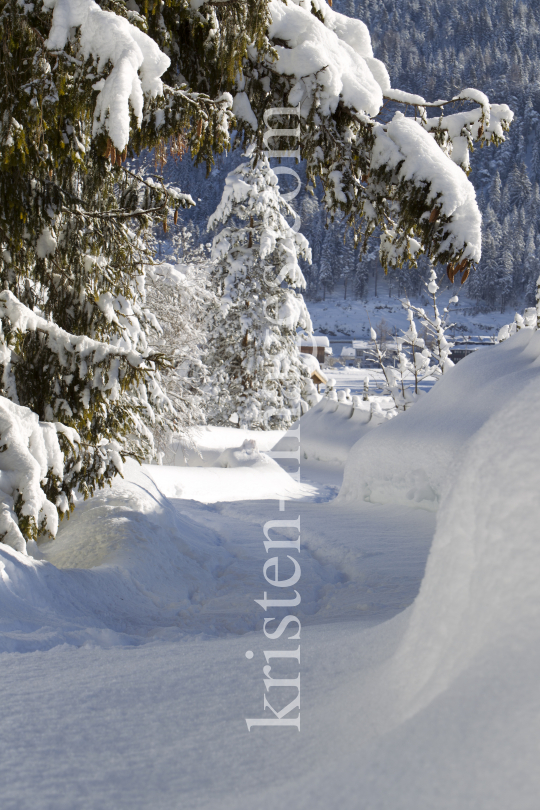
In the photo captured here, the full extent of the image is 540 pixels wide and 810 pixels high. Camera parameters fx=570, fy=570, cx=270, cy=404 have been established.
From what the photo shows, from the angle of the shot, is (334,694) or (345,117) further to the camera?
(345,117)

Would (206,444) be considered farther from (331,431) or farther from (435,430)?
(435,430)

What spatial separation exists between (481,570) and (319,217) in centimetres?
10025

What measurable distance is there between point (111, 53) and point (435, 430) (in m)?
4.65

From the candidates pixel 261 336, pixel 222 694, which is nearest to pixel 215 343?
pixel 261 336

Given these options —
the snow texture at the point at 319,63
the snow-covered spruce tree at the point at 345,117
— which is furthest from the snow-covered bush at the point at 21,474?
the snow texture at the point at 319,63

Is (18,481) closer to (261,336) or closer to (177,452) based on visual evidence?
(177,452)

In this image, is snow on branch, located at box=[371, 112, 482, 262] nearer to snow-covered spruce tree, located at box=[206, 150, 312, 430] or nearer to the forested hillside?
snow-covered spruce tree, located at box=[206, 150, 312, 430]

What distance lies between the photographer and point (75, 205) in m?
4.71

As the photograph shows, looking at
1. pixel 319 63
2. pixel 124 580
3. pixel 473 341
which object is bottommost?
pixel 473 341

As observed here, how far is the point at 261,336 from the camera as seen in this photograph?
22.2 metres

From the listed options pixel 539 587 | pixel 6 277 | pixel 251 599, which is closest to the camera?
pixel 539 587

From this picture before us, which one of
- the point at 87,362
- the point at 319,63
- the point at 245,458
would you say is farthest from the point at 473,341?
the point at 87,362

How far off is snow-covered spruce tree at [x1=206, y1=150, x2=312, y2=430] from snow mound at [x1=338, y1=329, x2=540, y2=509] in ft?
46.9

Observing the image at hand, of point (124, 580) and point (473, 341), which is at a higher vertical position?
point (124, 580)
